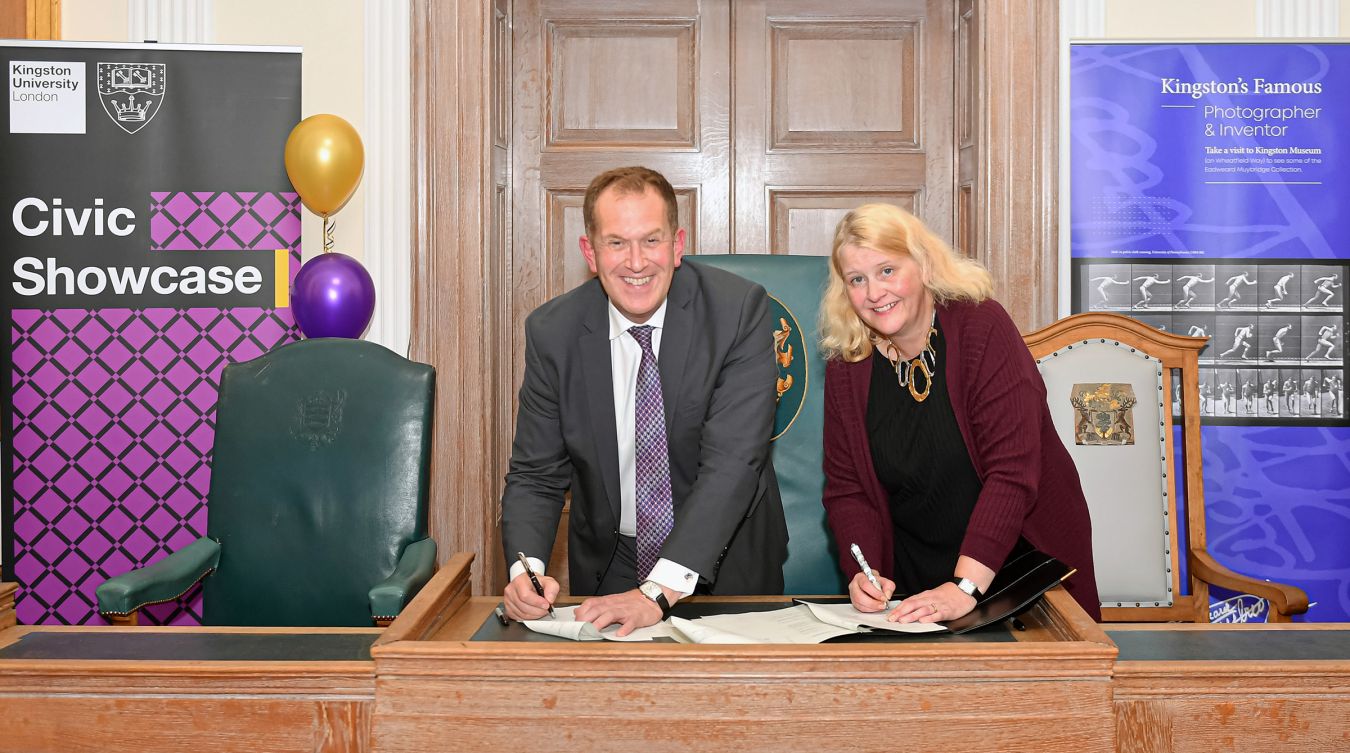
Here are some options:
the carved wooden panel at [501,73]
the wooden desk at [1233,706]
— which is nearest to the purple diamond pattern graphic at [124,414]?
the carved wooden panel at [501,73]

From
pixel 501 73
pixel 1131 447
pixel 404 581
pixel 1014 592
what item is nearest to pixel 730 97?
pixel 501 73

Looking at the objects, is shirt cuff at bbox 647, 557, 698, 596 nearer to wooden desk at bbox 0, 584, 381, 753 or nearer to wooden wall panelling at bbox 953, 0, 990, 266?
wooden desk at bbox 0, 584, 381, 753

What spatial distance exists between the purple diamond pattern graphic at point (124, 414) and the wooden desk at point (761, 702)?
2045mm

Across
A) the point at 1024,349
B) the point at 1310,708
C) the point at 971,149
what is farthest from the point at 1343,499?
the point at 1310,708

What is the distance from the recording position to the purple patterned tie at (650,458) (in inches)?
81.9

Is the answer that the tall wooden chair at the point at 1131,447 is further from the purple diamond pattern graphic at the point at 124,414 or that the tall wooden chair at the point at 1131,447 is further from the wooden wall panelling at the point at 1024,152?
the purple diamond pattern graphic at the point at 124,414

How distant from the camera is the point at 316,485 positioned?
2434mm

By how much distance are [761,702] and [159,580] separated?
1.40 meters

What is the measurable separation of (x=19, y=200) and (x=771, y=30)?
2354 mm

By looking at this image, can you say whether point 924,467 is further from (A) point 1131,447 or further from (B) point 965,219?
(B) point 965,219

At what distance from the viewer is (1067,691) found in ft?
4.44

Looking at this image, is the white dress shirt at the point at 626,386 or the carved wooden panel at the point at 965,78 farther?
the carved wooden panel at the point at 965,78

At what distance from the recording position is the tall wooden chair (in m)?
2.77

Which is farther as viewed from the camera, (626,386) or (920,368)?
(626,386)
